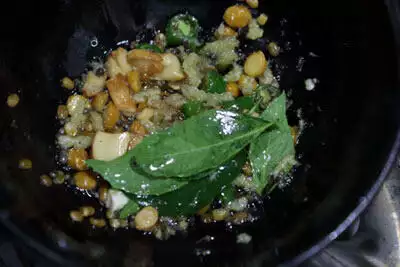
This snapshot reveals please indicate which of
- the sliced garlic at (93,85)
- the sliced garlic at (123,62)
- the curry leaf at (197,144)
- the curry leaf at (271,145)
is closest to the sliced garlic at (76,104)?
the sliced garlic at (93,85)

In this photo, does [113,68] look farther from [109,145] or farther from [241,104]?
[241,104]

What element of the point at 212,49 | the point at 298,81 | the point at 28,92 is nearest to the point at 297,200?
the point at 298,81

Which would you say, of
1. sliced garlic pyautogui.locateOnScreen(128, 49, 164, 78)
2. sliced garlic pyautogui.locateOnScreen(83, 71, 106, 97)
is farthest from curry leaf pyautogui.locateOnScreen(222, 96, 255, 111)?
sliced garlic pyautogui.locateOnScreen(83, 71, 106, 97)

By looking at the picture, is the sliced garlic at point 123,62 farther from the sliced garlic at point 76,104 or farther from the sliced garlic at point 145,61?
the sliced garlic at point 76,104

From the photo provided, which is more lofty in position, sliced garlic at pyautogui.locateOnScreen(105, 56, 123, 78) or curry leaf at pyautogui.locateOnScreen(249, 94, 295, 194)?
sliced garlic at pyautogui.locateOnScreen(105, 56, 123, 78)

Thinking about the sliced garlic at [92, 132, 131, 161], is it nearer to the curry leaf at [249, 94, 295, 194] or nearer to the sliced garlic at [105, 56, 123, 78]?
the sliced garlic at [105, 56, 123, 78]

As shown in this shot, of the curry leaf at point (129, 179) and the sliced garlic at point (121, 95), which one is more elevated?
the sliced garlic at point (121, 95)
